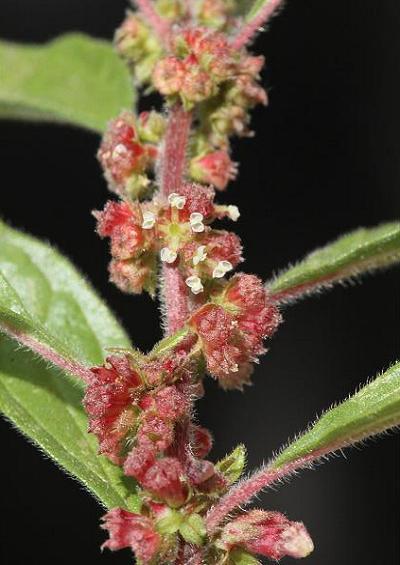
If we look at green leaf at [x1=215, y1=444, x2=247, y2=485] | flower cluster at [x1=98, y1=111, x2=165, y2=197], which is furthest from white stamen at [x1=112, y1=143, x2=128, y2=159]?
green leaf at [x1=215, y1=444, x2=247, y2=485]

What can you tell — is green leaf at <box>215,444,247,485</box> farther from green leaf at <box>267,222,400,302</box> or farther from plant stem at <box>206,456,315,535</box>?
green leaf at <box>267,222,400,302</box>

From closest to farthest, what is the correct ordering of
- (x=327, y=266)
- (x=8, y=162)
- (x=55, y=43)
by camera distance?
(x=327, y=266)
(x=55, y=43)
(x=8, y=162)

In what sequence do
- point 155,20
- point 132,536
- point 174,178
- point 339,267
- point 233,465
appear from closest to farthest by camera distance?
point 132,536 → point 233,465 → point 339,267 → point 174,178 → point 155,20

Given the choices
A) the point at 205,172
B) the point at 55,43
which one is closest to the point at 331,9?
the point at 55,43

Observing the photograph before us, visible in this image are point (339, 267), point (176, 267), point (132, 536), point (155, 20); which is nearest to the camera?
point (132, 536)

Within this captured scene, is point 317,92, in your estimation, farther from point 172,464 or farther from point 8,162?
point 172,464

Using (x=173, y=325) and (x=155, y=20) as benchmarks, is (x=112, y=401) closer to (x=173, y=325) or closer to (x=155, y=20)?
(x=173, y=325)

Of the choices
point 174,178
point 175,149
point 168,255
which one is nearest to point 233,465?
point 168,255
